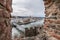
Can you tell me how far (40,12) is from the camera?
181 inches

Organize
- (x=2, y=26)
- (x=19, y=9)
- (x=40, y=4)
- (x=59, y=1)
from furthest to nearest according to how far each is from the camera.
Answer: (x=19, y=9)
(x=40, y=4)
(x=59, y=1)
(x=2, y=26)

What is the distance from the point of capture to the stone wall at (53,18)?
1.67 metres

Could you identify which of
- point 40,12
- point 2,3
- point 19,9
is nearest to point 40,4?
point 40,12

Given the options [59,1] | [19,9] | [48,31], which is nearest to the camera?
[59,1]

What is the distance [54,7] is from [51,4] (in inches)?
4.7

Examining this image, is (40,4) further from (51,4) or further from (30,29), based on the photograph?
(51,4)

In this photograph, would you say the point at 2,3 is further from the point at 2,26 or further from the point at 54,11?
the point at 54,11

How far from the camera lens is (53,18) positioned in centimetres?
180

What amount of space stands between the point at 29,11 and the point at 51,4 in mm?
2719

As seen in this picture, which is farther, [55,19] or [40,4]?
[40,4]

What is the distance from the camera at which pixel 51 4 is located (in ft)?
6.27

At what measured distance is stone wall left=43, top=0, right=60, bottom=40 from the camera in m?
1.67

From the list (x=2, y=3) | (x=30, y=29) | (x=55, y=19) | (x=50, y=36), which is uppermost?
(x=2, y=3)

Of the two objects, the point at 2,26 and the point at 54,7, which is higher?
the point at 54,7
